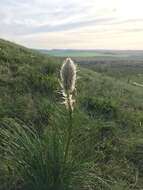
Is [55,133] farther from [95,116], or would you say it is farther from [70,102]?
[95,116]

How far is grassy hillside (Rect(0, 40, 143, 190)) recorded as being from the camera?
5.09 m

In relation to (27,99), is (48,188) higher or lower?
lower

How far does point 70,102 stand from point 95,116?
442cm

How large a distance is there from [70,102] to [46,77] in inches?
227

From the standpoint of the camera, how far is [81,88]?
10.3 m

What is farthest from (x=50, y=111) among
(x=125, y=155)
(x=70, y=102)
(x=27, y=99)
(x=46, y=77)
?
(x=70, y=102)

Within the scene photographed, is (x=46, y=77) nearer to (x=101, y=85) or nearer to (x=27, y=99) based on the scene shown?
(x=27, y=99)

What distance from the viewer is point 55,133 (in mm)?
5191

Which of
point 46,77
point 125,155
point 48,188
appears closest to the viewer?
point 48,188

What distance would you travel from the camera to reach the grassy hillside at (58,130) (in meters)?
5.09

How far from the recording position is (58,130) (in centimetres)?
548

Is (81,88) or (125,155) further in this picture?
(81,88)

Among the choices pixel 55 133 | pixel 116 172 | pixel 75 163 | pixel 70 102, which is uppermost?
pixel 70 102

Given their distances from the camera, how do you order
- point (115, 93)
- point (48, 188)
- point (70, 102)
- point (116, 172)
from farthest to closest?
point (115, 93) → point (116, 172) → point (48, 188) → point (70, 102)
